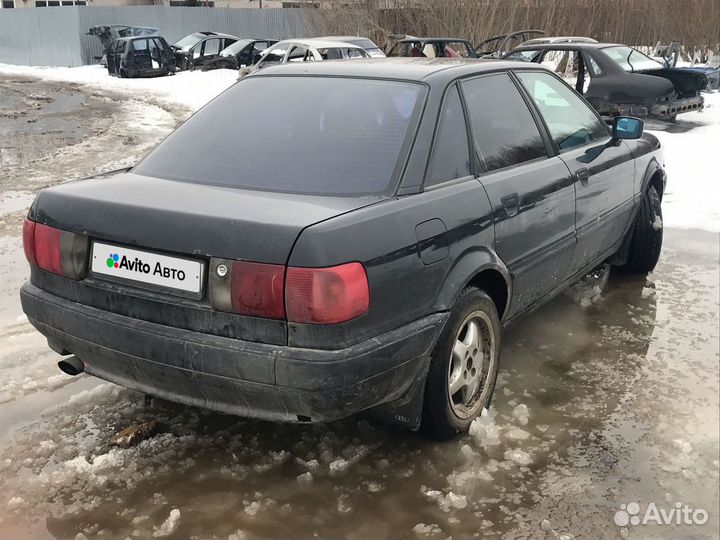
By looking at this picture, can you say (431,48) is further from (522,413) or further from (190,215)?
(190,215)

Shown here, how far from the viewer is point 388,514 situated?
2701mm

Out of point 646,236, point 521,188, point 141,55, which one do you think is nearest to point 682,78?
point 646,236

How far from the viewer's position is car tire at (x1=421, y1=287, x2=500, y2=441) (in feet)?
9.64

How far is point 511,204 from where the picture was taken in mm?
3367

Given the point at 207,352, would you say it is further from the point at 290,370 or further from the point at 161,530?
the point at 161,530

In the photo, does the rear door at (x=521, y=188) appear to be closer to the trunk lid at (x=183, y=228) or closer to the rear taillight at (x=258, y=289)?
the trunk lid at (x=183, y=228)

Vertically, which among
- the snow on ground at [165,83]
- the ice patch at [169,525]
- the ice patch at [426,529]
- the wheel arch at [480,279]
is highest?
the wheel arch at [480,279]

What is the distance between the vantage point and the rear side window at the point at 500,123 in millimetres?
3400

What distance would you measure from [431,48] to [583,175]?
14949mm

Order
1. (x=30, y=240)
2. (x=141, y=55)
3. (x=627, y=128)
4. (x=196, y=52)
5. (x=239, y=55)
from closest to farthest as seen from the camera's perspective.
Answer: (x=30, y=240) → (x=627, y=128) → (x=141, y=55) → (x=239, y=55) → (x=196, y=52)

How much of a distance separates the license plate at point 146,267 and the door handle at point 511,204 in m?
1.46

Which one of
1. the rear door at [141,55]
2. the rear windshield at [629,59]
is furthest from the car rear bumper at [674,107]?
the rear door at [141,55]

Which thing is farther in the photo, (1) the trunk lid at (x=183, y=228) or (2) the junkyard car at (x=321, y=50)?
(2) the junkyard car at (x=321, y=50)

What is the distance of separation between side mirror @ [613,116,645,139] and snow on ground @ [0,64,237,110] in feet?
46.6
